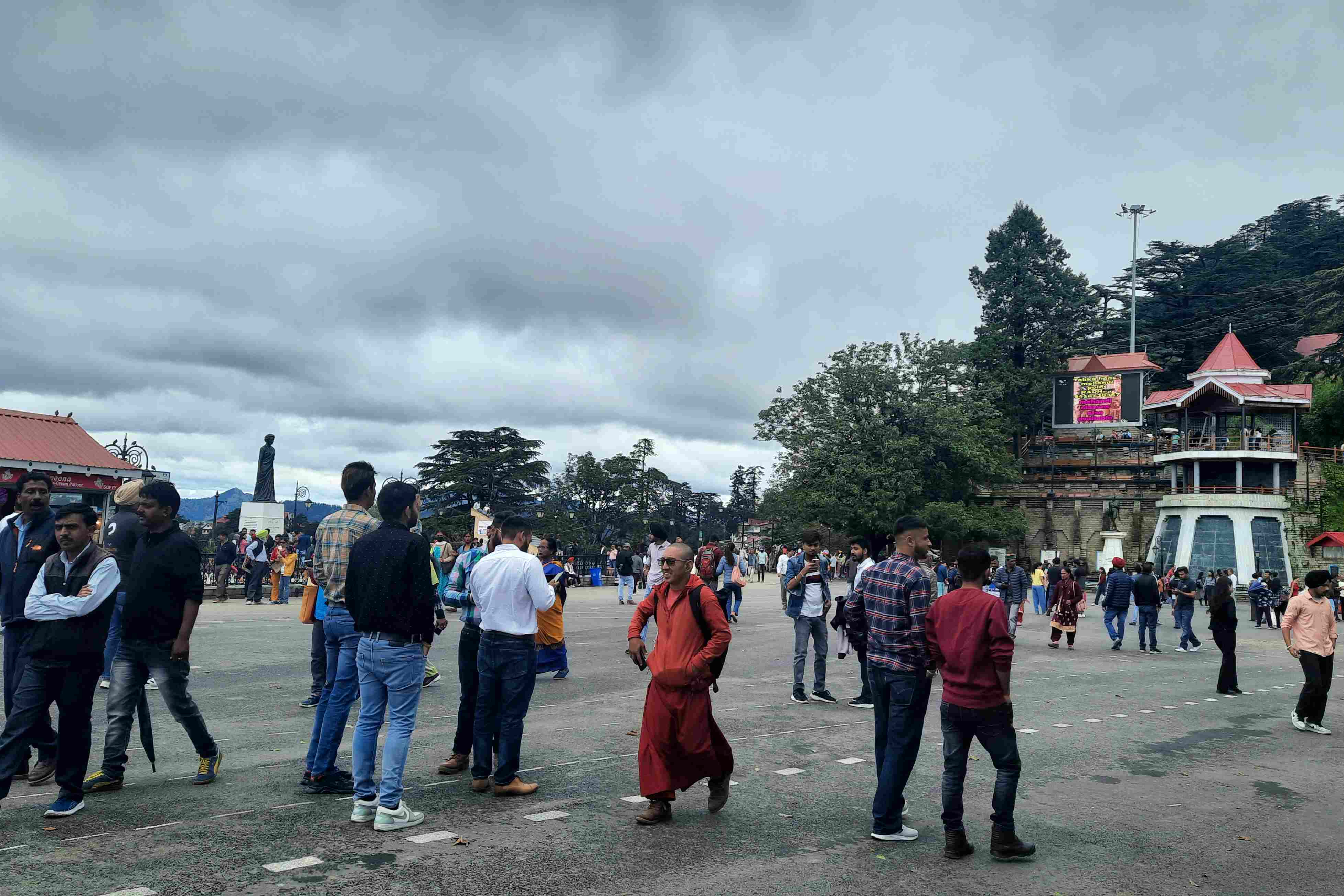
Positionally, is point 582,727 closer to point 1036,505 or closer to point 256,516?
point 256,516

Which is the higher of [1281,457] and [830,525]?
[1281,457]

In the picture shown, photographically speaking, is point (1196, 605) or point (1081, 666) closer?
point (1081, 666)

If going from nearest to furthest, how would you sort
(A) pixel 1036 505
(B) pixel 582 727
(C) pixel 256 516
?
(B) pixel 582 727
(C) pixel 256 516
(A) pixel 1036 505

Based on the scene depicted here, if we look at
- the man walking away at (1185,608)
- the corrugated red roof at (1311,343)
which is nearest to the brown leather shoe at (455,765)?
the man walking away at (1185,608)

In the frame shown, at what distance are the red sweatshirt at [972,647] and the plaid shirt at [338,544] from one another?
368 cm

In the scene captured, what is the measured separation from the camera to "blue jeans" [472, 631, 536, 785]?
5.82m

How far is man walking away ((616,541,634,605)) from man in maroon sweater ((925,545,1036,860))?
67.1ft

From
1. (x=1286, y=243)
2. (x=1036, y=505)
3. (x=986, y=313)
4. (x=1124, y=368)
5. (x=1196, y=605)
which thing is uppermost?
(x=1286, y=243)

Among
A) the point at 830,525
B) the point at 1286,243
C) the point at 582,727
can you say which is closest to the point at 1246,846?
the point at 582,727

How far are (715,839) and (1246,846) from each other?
122 inches

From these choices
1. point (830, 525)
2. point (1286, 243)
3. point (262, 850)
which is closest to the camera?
point (262, 850)

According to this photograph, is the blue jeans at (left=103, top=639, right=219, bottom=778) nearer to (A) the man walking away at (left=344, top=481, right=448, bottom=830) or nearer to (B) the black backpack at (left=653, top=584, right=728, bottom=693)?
(A) the man walking away at (left=344, top=481, right=448, bottom=830)

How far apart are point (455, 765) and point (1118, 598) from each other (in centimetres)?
1555

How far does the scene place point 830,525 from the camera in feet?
157
